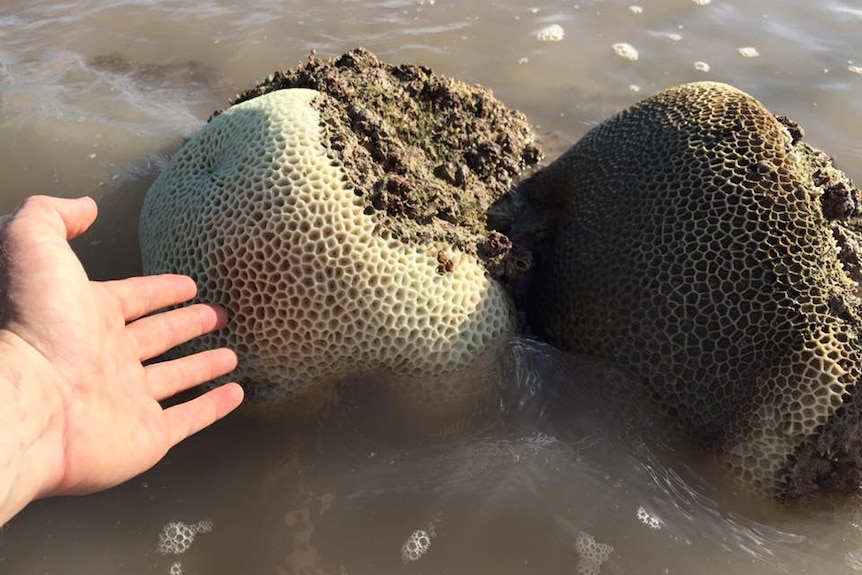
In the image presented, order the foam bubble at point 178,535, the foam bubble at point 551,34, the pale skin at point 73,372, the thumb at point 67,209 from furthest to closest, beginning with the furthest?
the foam bubble at point 551,34, the foam bubble at point 178,535, the thumb at point 67,209, the pale skin at point 73,372

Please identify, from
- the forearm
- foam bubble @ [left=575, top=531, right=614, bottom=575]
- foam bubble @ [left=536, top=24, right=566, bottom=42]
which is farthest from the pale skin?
foam bubble @ [left=536, top=24, right=566, bottom=42]

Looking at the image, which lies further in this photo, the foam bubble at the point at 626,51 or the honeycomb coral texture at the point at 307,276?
the foam bubble at the point at 626,51

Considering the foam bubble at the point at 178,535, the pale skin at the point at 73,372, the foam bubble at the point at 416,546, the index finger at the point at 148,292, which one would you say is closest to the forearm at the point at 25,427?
the pale skin at the point at 73,372

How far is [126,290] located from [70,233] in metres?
0.32

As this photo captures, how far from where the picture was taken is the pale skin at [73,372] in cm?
227

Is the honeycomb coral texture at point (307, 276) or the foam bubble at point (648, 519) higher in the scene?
the honeycomb coral texture at point (307, 276)

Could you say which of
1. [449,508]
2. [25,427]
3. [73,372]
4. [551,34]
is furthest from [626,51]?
[25,427]

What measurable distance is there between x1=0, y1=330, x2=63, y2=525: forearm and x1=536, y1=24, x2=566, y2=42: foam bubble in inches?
218

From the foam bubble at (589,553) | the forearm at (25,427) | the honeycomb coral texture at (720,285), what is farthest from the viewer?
the honeycomb coral texture at (720,285)

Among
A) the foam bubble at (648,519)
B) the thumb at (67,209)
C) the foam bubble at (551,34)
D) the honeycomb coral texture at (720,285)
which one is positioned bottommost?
the foam bubble at (648,519)

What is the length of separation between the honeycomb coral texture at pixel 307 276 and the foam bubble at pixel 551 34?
154 inches

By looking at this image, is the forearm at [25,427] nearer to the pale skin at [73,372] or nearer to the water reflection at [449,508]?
the pale skin at [73,372]

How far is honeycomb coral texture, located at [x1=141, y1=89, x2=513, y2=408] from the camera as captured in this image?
3.01 m

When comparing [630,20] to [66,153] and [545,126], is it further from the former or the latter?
[66,153]
